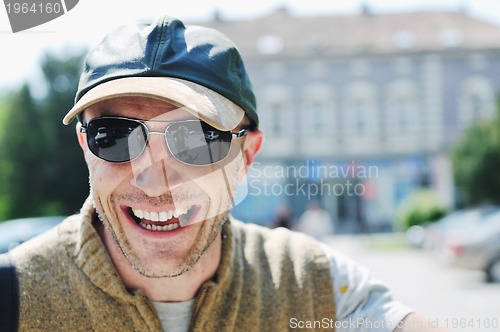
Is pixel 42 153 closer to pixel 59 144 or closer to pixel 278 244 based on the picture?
pixel 59 144

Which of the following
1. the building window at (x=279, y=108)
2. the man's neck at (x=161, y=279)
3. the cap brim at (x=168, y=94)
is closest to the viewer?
the cap brim at (x=168, y=94)

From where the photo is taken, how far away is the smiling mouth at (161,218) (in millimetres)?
1425

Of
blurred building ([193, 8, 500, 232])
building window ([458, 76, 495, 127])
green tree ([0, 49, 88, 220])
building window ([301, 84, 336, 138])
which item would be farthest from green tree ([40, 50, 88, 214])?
building window ([458, 76, 495, 127])

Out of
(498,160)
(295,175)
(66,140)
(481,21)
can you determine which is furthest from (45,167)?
(481,21)

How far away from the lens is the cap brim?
4.50 feet

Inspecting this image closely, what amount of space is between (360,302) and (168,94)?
723mm

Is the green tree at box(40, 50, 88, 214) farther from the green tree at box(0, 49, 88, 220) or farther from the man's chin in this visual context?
the man's chin

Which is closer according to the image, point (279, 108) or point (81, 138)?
point (81, 138)

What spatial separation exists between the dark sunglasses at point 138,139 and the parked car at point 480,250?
1040 centimetres

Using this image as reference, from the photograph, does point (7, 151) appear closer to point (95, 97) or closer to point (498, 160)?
point (498, 160)

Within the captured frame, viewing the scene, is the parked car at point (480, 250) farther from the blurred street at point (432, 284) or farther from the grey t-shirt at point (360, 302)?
the grey t-shirt at point (360, 302)

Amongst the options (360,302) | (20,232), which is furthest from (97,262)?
(20,232)

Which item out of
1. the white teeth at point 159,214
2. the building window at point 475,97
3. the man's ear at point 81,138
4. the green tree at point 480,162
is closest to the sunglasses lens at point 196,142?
the white teeth at point 159,214

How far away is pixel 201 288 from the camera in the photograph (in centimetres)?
151
